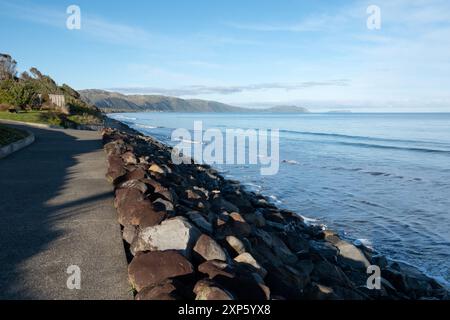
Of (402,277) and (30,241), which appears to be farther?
(402,277)

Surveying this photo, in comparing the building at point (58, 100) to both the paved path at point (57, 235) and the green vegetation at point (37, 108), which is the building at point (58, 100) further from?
the paved path at point (57, 235)

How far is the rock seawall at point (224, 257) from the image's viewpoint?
12.7ft

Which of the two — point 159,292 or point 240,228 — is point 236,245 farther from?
point 159,292

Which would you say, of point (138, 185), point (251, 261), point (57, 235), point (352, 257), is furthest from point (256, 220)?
point (57, 235)

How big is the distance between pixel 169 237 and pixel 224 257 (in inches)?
25.4

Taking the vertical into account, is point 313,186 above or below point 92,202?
below

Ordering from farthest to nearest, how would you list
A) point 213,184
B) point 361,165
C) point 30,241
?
point 361,165 < point 213,184 < point 30,241

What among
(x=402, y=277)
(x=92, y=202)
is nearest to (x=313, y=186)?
(x=402, y=277)

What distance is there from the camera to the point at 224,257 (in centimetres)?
447

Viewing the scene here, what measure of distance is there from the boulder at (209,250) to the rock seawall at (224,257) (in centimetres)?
1
